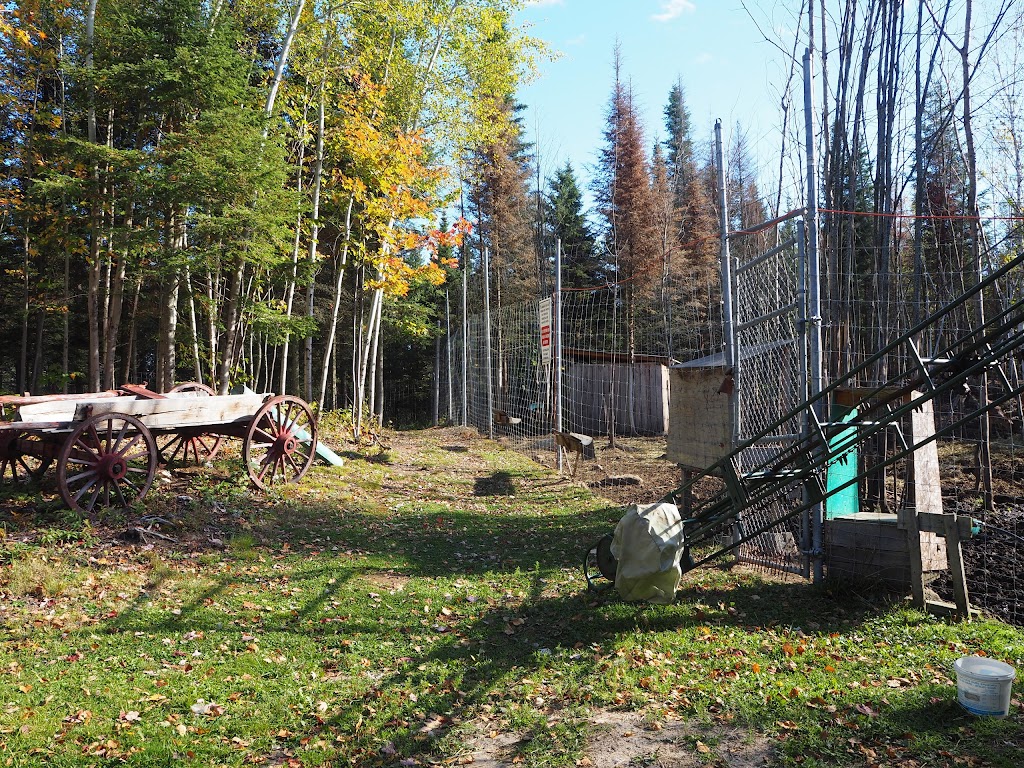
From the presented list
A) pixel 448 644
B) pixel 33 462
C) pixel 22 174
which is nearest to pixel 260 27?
pixel 22 174

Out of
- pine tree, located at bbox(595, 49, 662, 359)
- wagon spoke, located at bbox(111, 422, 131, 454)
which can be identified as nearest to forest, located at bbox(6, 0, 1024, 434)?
pine tree, located at bbox(595, 49, 662, 359)

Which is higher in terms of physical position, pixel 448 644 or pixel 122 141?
pixel 122 141

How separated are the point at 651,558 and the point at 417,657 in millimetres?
1634

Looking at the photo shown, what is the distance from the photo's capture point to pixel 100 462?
644cm

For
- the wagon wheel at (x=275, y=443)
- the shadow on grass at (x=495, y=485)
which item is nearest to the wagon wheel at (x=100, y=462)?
the wagon wheel at (x=275, y=443)

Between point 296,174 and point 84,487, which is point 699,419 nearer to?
point 84,487

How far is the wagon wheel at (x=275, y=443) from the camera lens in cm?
815

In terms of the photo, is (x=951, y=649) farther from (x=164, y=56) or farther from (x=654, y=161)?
(x=654, y=161)

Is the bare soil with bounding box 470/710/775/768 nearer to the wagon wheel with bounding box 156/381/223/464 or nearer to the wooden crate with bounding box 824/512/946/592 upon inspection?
the wooden crate with bounding box 824/512/946/592

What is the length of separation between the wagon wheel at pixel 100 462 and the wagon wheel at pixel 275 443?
1.42m

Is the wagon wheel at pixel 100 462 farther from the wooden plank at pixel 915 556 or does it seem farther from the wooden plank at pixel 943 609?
the wooden plank at pixel 943 609

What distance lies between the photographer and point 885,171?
308 inches

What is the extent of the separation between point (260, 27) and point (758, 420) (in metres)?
12.7

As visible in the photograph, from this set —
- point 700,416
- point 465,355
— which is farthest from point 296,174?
point 700,416
